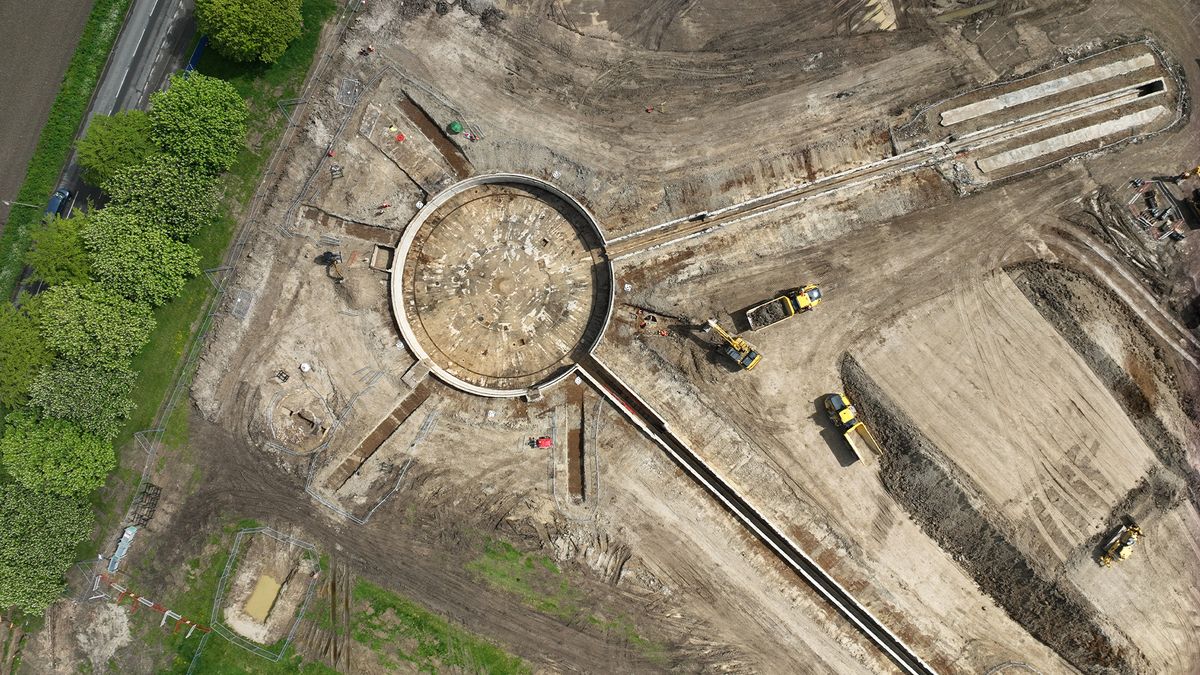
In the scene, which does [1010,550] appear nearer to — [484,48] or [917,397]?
[917,397]

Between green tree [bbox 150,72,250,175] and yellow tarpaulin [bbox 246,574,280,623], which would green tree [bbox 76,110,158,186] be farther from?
yellow tarpaulin [bbox 246,574,280,623]

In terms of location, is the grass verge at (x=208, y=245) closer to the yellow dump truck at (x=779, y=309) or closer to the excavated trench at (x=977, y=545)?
the yellow dump truck at (x=779, y=309)

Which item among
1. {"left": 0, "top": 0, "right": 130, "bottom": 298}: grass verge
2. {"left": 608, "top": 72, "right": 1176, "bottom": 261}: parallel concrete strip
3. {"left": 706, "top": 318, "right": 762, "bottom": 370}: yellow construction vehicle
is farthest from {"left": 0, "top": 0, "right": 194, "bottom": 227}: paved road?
{"left": 706, "top": 318, "right": 762, "bottom": 370}: yellow construction vehicle

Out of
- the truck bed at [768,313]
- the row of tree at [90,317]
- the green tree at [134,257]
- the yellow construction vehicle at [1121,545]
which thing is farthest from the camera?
the truck bed at [768,313]

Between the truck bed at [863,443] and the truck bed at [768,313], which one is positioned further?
the truck bed at [863,443]

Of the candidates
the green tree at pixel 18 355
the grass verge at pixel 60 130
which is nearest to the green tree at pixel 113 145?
the grass verge at pixel 60 130

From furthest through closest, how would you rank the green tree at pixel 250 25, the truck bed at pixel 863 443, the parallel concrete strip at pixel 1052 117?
the parallel concrete strip at pixel 1052 117 < the truck bed at pixel 863 443 < the green tree at pixel 250 25

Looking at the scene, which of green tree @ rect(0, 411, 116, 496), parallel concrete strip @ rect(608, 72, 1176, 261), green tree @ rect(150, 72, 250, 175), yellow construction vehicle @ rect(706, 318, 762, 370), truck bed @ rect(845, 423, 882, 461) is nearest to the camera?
green tree @ rect(0, 411, 116, 496)
